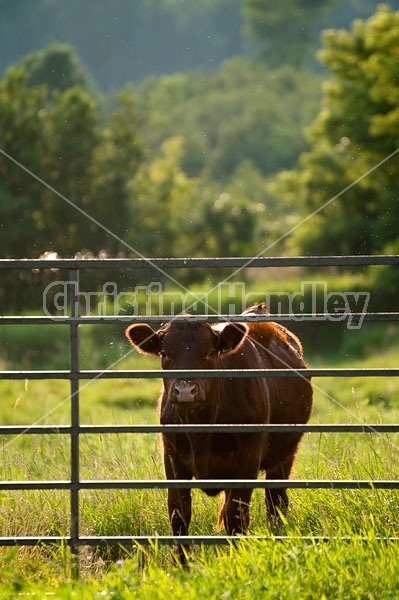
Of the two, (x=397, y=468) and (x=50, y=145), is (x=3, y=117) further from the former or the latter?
(x=397, y=468)

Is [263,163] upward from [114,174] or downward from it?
upward

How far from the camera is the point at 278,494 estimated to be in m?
7.17

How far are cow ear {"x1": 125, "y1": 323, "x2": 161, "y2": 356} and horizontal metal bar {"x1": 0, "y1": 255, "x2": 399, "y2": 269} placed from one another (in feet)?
3.09

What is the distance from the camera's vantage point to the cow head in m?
6.05

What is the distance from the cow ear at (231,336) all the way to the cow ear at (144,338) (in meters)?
0.40

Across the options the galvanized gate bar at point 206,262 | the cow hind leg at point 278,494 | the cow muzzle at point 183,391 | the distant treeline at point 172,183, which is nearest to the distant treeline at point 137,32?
the distant treeline at point 172,183

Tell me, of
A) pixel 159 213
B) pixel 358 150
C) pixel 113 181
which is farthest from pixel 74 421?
pixel 159 213

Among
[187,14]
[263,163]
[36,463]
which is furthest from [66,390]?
[187,14]

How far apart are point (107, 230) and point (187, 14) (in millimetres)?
101120

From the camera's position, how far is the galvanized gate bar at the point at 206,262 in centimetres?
510

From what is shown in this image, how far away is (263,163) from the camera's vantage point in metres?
90.1

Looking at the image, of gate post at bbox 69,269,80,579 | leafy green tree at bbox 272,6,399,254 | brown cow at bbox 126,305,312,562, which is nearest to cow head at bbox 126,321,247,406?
brown cow at bbox 126,305,312,562

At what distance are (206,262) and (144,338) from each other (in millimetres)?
1239

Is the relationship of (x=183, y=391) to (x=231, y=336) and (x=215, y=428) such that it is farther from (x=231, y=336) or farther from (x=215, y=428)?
(x=231, y=336)
